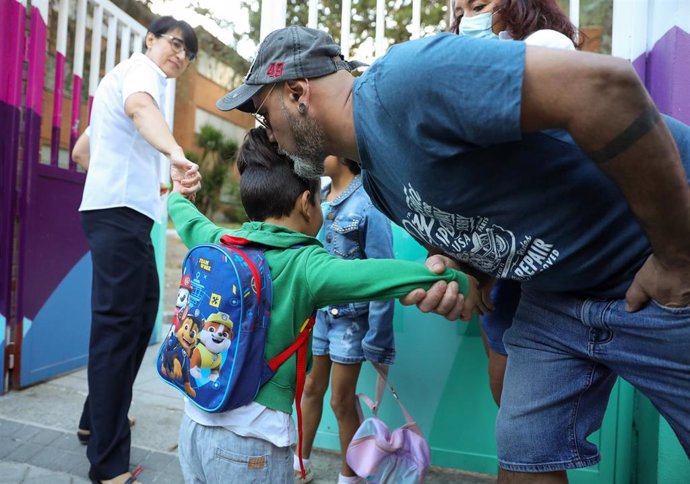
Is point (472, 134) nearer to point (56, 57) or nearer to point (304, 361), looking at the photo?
point (304, 361)

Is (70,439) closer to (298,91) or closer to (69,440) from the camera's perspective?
(69,440)

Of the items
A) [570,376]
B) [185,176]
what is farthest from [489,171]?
[185,176]

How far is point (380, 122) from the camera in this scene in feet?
4.01

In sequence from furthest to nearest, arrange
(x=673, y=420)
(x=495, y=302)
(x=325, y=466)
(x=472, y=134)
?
1. (x=325, y=466)
2. (x=495, y=302)
3. (x=673, y=420)
4. (x=472, y=134)

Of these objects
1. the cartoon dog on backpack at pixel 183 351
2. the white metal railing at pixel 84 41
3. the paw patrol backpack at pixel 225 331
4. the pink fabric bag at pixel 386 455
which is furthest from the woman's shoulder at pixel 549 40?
the white metal railing at pixel 84 41

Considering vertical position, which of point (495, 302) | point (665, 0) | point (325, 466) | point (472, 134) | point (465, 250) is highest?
point (665, 0)

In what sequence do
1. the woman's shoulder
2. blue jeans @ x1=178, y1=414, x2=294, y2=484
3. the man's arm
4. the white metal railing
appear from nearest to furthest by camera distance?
the man's arm
blue jeans @ x1=178, y1=414, x2=294, y2=484
the woman's shoulder
the white metal railing

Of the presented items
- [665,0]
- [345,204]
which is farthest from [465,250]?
[665,0]

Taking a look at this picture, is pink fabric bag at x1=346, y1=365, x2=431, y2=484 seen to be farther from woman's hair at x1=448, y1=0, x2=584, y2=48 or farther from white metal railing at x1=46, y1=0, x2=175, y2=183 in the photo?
white metal railing at x1=46, y1=0, x2=175, y2=183

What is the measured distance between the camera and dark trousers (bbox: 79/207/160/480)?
2.51 m

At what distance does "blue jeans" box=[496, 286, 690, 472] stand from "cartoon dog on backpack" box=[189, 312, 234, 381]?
2.66ft

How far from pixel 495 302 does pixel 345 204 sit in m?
0.91

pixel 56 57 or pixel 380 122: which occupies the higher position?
pixel 56 57

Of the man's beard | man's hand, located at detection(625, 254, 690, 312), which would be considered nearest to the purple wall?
man's hand, located at detection(625, 254, 690, 312)
